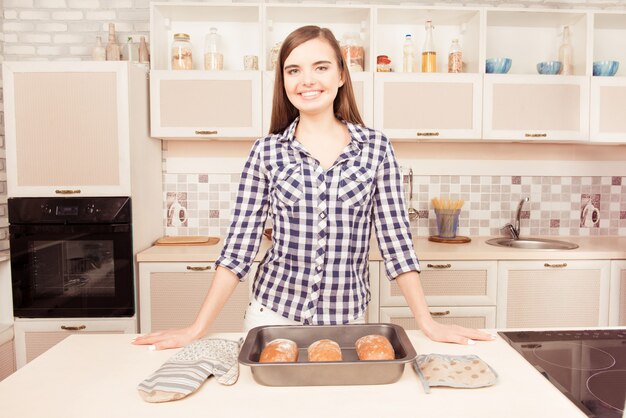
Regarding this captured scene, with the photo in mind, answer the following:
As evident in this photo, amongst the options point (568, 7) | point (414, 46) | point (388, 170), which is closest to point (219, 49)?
point (414, 46)

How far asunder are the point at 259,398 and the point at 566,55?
2.82 meters

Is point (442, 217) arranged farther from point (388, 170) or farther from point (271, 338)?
point (271, 338)

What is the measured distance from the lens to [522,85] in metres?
2.79

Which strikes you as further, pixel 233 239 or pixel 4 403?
pixel 233 239

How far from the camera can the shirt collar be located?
55.4 inches

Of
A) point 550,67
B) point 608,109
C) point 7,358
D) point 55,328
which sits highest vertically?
point 550,67

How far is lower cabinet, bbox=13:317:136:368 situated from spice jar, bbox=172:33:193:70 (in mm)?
1393

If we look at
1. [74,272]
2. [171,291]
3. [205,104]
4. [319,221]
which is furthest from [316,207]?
Answer: [74,272]

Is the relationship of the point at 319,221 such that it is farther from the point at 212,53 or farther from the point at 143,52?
the point at 143,52

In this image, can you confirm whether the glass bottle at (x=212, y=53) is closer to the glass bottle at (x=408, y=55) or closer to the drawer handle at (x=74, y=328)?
the glass bottle at (x=408, y=55)

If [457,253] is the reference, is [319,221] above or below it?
above

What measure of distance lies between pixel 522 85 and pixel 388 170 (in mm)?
1784

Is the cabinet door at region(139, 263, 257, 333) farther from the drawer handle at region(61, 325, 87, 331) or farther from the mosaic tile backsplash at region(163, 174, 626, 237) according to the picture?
the mosaic tile backsplash at region(163, 174, 626, 237)

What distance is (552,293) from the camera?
2635mm
